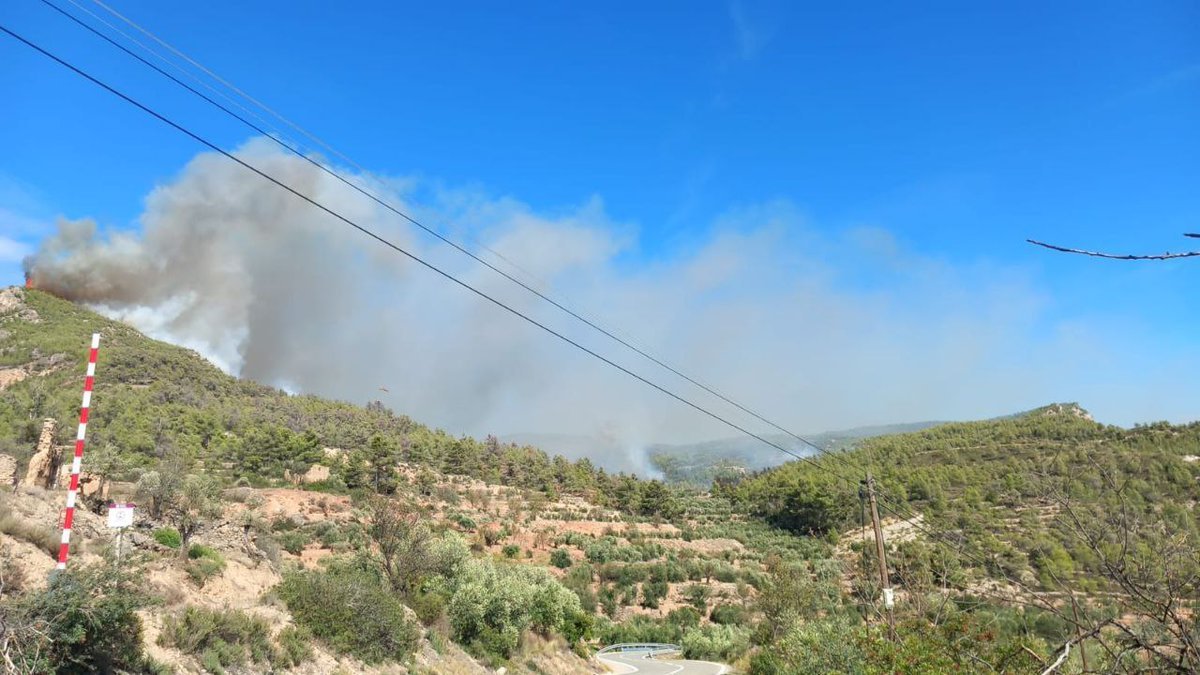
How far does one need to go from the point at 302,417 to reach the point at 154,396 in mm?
20072

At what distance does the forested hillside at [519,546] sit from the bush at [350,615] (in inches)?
2.9

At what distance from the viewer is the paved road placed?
99.0ft

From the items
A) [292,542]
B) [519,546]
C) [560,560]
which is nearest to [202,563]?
[292,542]

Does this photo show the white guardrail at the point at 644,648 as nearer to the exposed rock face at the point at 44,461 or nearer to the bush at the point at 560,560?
the bush at the point at 560,560

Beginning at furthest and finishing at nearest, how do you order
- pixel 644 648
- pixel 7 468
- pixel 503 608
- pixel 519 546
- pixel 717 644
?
pixel 519 546 → pixel 644 648 → pixel 717 644 → pixel 503 608 → pixel 7 468

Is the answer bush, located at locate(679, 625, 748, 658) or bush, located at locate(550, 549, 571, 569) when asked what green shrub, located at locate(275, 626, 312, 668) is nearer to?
bush, located at locate(679, 625, 748, 658)

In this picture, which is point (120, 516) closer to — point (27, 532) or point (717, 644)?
point (27, 532)

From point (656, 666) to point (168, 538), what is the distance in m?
23.6

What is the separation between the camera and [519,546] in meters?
48.0

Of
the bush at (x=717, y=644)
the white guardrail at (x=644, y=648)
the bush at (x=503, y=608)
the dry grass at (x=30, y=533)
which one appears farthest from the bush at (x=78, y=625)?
the bush at (x=717, y=644)

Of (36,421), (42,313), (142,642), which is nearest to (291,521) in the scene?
(36,421)

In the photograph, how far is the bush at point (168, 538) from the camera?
60.4 ft

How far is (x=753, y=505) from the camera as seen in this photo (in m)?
82.9

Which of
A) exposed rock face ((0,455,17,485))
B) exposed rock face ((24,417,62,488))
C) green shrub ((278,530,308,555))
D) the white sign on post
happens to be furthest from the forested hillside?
exposed rock face ((24,417,62,488))
